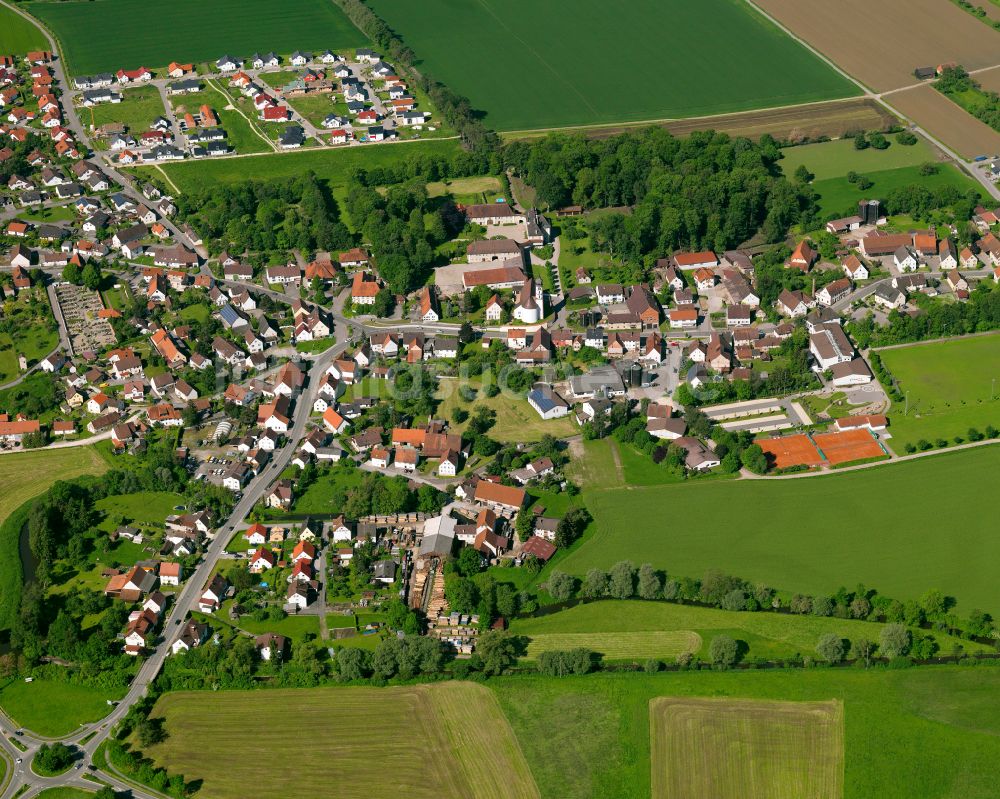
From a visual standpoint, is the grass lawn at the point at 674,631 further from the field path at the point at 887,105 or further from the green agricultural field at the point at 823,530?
the field path at the point at 887,105

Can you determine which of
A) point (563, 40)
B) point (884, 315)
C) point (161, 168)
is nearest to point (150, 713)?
point (884, 315)

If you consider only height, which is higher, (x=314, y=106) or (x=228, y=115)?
(x=314, y=106)

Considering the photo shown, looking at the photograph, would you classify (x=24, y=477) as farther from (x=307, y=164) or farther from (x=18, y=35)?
(x=18, y=35)

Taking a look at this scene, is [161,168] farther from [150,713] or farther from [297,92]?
[150,713]

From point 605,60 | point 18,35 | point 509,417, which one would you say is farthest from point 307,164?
point 18,35

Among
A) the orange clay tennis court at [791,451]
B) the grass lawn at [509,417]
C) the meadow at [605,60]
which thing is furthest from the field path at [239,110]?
the orange clay tennis court at [791,451]
